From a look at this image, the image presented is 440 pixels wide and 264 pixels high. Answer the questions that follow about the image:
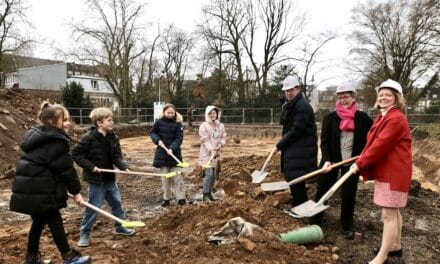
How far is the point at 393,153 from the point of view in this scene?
382cm

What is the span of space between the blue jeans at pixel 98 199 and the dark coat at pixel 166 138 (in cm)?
176

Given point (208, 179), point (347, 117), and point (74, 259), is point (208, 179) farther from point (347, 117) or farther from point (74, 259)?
point (74, 259)

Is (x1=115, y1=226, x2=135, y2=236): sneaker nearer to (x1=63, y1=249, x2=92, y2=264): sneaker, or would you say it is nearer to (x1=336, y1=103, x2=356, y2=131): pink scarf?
(x1=63, y1=249, x2=92, y2=264): sneaker

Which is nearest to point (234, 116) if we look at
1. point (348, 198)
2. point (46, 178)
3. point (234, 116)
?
point (234, 116)

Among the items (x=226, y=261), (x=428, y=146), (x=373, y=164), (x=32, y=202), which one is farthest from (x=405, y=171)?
(x=428, y=146)

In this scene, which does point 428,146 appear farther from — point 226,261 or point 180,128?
point 226,261

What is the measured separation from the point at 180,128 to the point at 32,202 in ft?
11.7

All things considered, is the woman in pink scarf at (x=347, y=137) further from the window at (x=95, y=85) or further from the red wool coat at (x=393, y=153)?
the window at (x=95, y=85)

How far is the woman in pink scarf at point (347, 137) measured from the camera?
15.6 feet

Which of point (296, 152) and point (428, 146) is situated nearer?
point (296, 152)

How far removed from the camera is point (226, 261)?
376 cm

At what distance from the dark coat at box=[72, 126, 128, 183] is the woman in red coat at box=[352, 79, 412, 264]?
2.86 meters

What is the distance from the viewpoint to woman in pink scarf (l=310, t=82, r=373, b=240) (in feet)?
15.6

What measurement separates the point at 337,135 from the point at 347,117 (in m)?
0.24
